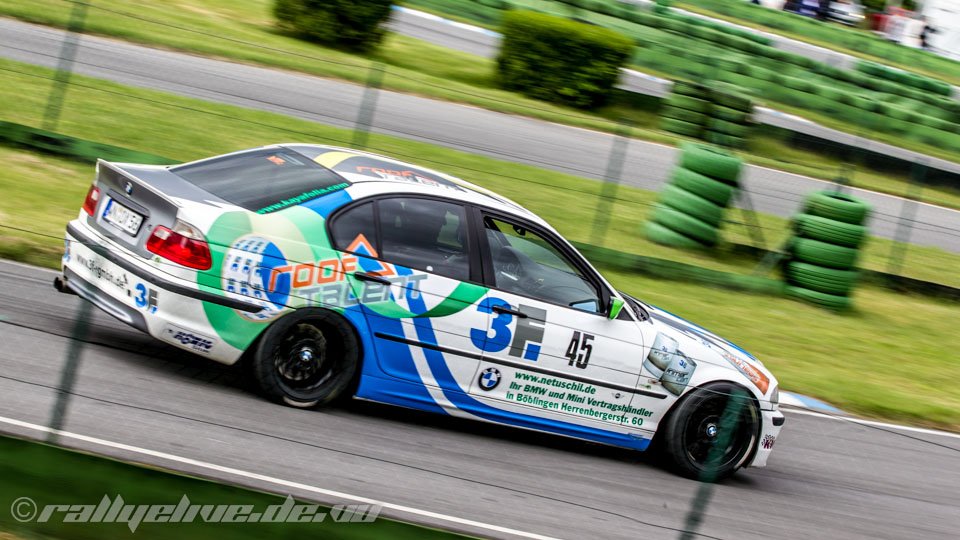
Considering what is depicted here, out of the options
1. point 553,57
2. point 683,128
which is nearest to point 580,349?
point 683,128

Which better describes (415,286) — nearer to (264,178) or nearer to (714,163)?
(264,178)

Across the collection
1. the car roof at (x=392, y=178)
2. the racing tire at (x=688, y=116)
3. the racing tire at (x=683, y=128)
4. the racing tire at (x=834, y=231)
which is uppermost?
the racing tire at (x=688, y=116)

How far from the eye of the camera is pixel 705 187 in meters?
13.9

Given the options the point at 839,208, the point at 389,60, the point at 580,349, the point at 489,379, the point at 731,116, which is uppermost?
the point at 731,116

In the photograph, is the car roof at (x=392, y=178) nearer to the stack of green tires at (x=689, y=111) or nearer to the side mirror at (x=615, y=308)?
the side mirror at (x=615, y=308)

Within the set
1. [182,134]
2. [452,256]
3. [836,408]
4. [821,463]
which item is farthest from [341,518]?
[182,134]

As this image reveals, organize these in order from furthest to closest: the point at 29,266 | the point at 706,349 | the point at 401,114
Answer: the point at 401,114 → the point at 29,266 → the point at 706,349

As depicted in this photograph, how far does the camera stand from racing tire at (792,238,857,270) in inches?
530

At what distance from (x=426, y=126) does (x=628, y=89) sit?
8.39 m

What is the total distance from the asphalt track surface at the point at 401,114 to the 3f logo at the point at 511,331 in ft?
21.8

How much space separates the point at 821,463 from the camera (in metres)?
8.42

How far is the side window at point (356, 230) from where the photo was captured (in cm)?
653

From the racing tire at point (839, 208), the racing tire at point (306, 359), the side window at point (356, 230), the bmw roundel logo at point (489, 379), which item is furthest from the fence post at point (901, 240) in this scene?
the racing tire at point (306, 359)

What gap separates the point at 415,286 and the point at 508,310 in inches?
24.3
